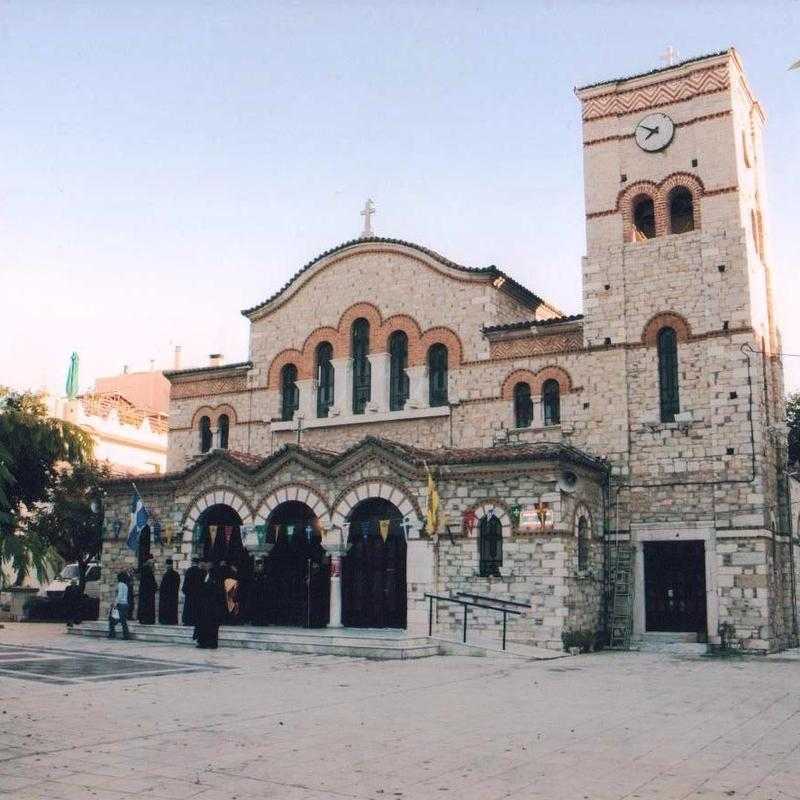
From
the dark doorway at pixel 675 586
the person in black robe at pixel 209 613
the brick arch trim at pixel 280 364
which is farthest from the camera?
the brick arch trim at pixel 280 364

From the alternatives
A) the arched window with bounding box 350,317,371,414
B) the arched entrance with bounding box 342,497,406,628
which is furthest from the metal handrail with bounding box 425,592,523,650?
the arched window with bounding box 350,317,371,414

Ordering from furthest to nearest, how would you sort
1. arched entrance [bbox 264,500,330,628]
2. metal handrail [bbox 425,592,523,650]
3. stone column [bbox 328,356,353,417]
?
1. stone column [bbox 328,356,353,417]
2. arched entrance [bbox 264,500,330,628]
3. metal handrail [bbox 425,592,523,650]

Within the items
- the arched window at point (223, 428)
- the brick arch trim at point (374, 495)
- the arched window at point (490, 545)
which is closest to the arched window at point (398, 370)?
the brick arch trim at point (374, 495)

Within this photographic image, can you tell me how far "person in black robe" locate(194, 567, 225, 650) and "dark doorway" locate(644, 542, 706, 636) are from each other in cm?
980

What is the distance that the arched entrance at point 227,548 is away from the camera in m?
23.2

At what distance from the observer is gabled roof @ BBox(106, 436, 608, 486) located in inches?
795

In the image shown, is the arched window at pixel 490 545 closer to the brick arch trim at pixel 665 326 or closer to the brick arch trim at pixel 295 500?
the brick arch trim at pixel 295 500

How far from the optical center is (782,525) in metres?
22.3

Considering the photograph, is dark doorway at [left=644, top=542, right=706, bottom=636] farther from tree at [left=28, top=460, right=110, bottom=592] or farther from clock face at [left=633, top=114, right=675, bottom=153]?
tree at [left=28, top=460, right=110, bottom=592]

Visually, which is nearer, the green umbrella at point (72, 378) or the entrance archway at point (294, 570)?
the entrance archway at point (294, 570)

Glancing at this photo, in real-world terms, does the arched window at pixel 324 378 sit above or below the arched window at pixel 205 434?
above

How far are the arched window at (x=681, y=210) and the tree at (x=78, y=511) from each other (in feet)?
58.8

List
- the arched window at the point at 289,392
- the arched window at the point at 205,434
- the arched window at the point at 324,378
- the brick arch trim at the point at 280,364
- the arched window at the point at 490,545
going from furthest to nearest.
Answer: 1. the arched window at the point at 205,434
2. the arched window at the point at 289,392
3. the brick arch trim at the point at 280,364
4. the arched window at the point at 324,378
5. the arched window at the point at 490,545

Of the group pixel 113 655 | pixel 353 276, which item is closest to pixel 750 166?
pixel 353 276
